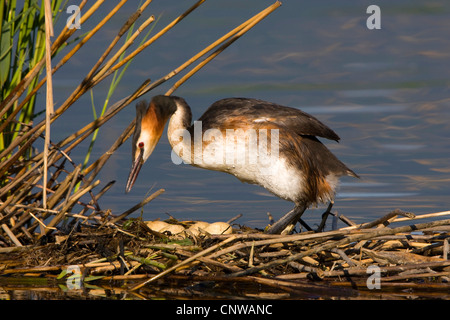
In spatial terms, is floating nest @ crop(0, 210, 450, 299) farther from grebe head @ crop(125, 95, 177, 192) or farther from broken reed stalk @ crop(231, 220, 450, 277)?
grebe head @ crop(125, 95, 177, 192)

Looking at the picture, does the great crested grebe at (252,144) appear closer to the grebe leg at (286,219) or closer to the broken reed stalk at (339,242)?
the grebe leg at (286,219)

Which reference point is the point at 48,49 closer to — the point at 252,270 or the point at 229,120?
the point at 229,120

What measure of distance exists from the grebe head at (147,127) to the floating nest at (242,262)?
40cm

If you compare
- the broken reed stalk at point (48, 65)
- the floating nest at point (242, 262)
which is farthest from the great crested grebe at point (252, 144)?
the broken reed stalk at point (48, 65)

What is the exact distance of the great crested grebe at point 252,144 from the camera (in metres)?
5.08

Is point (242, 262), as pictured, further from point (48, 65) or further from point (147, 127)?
point (48, 65)

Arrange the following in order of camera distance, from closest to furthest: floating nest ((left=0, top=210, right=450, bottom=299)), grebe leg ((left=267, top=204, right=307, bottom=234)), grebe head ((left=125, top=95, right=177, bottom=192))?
floating nest ((left=0, top=210, right=450, bottom=299)) → grebe head ((left=125, top=95, right=177, bottom=192)) → grebe leg ((left=267, top=204, right=307, bottom=234))

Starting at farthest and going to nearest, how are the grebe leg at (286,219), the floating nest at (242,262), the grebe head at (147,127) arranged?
1. the grebe leg at (286,219)
2. the grebe head at (147,127)
3. the floating nest at (242,262)

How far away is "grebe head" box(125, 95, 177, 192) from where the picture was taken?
16.4 ft

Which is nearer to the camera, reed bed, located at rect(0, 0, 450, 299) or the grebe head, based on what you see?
reed bed, located at rect(0, 0, 450, 299)

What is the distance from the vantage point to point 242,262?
14.8ft

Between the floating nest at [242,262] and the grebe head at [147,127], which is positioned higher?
the grebe head at [147,127]

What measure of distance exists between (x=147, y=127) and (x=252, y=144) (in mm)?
683

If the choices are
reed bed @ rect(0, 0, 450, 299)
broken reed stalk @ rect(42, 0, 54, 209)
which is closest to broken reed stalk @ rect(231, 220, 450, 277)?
reed bed @ rect(0, 0, 450, 299)
